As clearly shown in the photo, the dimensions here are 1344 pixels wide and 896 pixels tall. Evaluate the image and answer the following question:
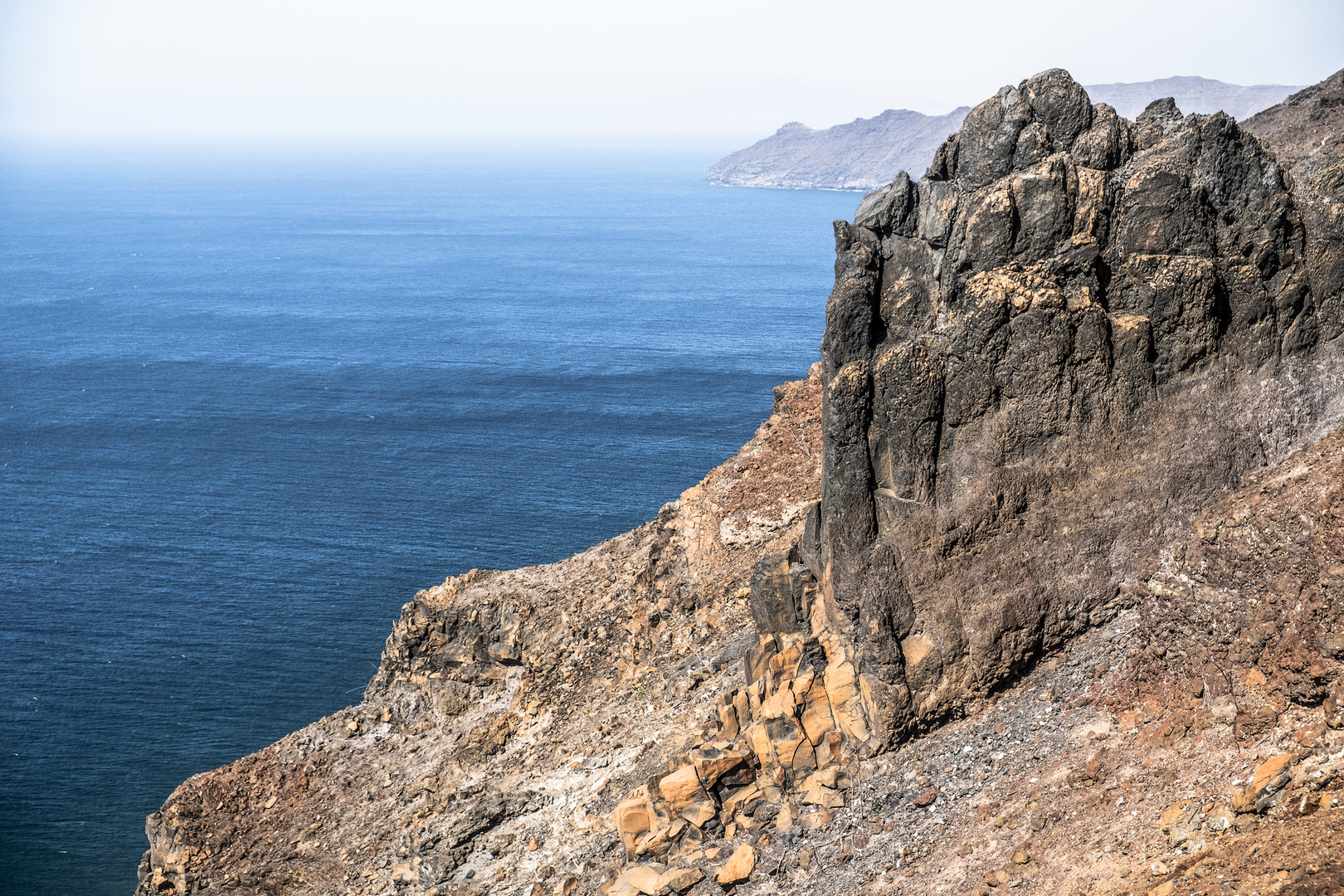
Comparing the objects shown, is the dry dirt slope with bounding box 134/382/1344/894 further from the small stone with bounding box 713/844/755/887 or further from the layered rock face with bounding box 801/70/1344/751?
the layered rock face with bounding box 801/70/1344/751

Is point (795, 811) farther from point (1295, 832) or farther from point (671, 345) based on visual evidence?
point (671, 345)

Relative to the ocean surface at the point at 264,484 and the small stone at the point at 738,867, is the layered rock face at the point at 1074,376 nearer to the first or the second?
the small stone at the point at 738,867

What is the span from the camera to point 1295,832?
16.9 metres

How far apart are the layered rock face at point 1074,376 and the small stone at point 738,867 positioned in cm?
455

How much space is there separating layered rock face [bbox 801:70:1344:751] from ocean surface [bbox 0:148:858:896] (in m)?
42.5

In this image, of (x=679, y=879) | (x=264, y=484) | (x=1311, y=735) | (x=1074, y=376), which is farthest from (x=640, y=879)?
(x=264, y=484)

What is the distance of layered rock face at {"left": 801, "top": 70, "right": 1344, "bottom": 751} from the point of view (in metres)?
27.0

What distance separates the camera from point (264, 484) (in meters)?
99.2

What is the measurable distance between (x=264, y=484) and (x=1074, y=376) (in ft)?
286

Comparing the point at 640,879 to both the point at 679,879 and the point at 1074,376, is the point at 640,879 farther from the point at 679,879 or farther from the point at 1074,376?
the point at 1074,376

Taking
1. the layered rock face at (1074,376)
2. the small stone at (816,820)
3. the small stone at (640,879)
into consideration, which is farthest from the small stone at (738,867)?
the layered rock face at (1074,376)

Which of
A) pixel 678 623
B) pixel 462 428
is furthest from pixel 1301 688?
pixel 462 428

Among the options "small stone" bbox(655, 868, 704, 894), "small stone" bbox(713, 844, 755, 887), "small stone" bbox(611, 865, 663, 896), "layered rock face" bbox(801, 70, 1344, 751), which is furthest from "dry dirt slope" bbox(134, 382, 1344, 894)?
"layered rock face" bbox(801, 70, 1344, 751)

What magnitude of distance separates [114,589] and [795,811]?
66.3 meters
